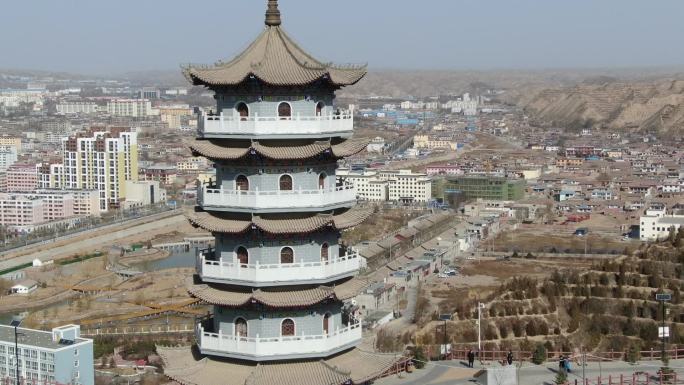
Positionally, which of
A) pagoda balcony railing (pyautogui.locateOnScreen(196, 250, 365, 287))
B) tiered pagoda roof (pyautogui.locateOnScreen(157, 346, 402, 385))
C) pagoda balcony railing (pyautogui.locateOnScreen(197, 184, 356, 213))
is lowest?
tiered pagoda roof (pyautogui.locateOnScreen(157, 346, 402, 385))

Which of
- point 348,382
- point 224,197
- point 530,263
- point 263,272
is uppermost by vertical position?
point 224,197

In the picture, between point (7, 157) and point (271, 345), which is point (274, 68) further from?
point (7, 157)

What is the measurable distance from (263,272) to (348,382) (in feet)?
7.31

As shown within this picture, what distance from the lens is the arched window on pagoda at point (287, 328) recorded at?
51.7ft

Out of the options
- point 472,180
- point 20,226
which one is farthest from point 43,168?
point 472,180

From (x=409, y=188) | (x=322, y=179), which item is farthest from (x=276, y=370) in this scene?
(x=409, y=188)

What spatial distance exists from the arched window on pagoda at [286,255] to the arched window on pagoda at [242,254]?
50cm

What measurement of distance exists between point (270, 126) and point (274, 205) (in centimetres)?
111

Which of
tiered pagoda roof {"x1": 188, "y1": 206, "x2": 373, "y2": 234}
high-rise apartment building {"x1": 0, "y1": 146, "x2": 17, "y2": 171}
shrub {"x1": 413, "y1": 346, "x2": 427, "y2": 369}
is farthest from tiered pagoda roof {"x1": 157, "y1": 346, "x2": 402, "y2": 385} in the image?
high-rise apartment building {"x1": 0, "y1": 146, "x2": 17, "y2": 171}

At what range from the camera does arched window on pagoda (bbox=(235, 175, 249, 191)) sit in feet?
51.5

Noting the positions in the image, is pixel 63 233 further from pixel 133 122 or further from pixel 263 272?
pixel 133 122

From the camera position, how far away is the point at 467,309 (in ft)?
122

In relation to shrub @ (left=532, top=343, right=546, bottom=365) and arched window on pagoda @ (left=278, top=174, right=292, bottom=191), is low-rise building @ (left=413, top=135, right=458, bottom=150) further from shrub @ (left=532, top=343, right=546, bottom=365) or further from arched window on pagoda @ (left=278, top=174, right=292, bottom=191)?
arched window on pagoda @ (left=278, top=174, right=292, bottom=191)

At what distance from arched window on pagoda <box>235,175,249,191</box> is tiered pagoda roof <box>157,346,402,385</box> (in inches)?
99.1
